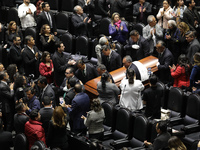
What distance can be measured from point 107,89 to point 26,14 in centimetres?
419

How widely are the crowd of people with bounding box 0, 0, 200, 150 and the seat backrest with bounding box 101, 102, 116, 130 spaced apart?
271 mm

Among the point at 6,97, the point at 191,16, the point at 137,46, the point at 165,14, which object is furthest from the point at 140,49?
the point at 6,97

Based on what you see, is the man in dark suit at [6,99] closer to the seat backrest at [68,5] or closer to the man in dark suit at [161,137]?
the man in dark suit at [161,137]

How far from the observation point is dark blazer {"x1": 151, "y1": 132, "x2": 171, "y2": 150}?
5.45 m

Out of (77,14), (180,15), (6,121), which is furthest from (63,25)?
(6,121)

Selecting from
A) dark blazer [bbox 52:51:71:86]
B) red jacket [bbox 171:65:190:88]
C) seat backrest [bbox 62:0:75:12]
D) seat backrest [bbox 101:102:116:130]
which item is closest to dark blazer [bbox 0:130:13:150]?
seat backrest [bbox 101:102:116:130]

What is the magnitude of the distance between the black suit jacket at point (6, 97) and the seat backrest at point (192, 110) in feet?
9.15

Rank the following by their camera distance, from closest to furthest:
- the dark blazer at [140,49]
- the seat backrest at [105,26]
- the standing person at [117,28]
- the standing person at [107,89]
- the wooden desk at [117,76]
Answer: the standing person at [107,89], the wooden desk at [117,76], the dark blazer at [140,49], the standing person at [117,28], the seat backrest at [105,26]

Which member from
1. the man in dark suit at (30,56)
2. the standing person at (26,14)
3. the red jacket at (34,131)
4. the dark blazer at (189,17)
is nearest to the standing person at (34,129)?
the red jacket at (34,131)

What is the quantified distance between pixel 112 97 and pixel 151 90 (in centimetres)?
70

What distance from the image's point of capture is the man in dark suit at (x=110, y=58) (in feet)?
26.2

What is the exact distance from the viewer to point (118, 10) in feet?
33.3

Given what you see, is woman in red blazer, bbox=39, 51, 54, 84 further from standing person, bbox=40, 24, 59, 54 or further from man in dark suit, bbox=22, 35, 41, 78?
standing person, bbox=40, 24, 59, 54

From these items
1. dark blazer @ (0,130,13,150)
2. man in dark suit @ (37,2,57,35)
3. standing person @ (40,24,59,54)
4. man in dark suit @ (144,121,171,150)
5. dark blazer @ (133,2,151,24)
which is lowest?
dark blazer @ (0,130,13,150)
